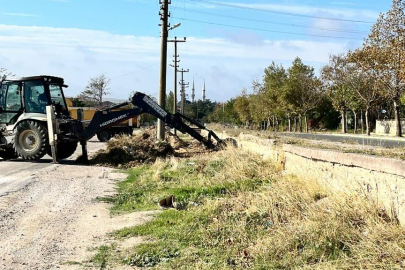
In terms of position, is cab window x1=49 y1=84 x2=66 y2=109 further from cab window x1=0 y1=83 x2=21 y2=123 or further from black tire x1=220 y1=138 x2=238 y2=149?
black tire x1=220 y1=138 x2=238 y2=149

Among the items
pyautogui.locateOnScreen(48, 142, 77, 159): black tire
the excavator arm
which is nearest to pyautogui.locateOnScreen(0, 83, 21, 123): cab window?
pyautogui.locateOnScreen(48, 142, 77, 159): black tire

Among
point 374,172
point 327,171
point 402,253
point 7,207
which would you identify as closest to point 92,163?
point 7,207

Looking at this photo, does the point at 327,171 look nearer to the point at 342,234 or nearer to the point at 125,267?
the point at 342,234

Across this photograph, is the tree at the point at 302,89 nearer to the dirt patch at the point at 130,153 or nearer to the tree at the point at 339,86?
the tree at the point at 339,86

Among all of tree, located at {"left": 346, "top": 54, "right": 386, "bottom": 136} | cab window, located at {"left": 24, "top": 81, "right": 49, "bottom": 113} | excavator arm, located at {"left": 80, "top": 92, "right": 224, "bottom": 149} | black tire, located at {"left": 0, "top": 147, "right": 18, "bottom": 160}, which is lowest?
black tire, located at {"left": 0, "top": 147, "right": 18, "bottom": 160}

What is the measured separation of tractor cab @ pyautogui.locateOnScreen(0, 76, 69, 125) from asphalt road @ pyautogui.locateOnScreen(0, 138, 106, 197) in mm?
1856

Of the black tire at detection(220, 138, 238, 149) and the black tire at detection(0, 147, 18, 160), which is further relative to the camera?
the black tire at detection(220, 138, 238, 149)

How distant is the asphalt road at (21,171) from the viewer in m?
11.1

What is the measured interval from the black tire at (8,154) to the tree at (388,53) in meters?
23.4

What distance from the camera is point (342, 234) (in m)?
5.34

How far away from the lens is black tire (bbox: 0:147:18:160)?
58.4 feet

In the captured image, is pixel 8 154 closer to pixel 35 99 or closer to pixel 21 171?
pixel 35 99

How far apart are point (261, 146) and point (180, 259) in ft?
26.8

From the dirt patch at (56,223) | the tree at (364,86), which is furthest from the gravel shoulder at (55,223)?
the tree at (364,86)
